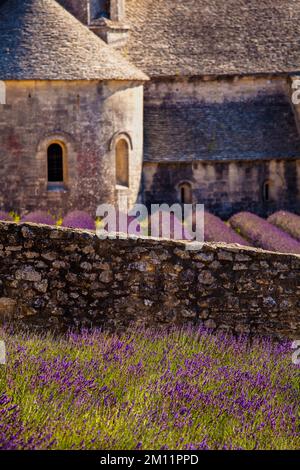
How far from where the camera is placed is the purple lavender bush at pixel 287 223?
93.5 feet

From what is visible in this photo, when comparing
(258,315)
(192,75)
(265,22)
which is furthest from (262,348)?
(265,22)

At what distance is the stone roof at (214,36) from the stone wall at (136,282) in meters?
23.6

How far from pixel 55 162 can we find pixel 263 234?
8.02m

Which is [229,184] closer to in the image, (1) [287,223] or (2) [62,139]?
(1) [287,223]

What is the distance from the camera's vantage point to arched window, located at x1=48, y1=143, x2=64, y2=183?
31.4 metres

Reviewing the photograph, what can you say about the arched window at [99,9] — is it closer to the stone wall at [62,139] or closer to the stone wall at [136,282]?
the stone wall at [62,139]

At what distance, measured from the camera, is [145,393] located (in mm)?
9078

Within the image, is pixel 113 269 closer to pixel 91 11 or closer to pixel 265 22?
pixel 91 11

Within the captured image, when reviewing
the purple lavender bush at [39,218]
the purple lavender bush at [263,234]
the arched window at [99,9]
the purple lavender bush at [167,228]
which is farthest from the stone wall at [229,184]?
the arched window at [99,9]

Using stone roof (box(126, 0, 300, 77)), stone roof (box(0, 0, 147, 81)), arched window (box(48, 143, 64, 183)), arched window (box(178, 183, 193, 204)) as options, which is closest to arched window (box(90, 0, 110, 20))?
stone roof (box(126, 0, 300, 77))

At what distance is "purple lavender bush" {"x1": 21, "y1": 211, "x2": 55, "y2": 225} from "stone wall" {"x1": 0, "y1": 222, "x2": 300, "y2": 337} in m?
15.4

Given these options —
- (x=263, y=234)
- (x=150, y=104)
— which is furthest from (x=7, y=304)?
(x=150, y=104)
